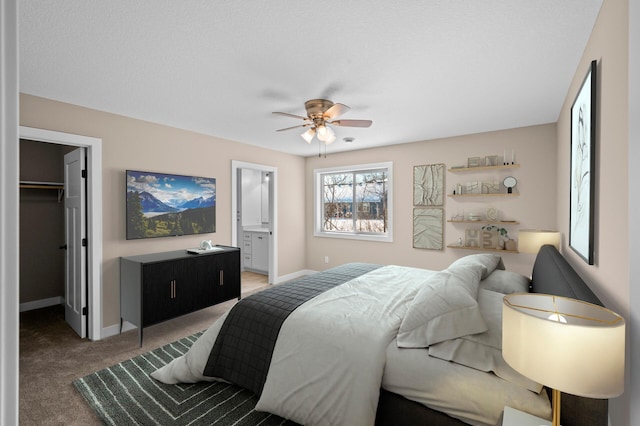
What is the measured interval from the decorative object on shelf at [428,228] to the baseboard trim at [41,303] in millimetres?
5267

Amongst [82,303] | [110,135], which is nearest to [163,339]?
[82,303]

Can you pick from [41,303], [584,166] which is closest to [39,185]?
[41,303]

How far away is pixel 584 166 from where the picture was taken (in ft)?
6.29

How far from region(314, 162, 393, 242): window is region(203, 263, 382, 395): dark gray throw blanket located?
3.13 m

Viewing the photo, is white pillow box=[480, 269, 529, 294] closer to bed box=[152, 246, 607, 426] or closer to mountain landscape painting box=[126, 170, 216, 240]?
bed box=[152, 246, 607, 426]

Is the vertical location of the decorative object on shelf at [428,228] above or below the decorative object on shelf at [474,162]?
below

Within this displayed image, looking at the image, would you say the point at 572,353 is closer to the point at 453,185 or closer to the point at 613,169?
the point at 613,169

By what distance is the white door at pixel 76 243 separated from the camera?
3.34m

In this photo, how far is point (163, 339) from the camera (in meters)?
3.30

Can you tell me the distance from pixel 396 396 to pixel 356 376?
0.25m

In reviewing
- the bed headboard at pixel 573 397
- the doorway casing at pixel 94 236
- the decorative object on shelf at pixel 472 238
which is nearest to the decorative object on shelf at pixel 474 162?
the decorative object on shelf at pixel 472 238

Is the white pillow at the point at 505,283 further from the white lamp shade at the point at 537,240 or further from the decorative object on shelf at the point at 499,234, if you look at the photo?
the decorative object on shelf at the point at 499,234

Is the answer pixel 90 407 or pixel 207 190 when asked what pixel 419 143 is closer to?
pixel 207 190

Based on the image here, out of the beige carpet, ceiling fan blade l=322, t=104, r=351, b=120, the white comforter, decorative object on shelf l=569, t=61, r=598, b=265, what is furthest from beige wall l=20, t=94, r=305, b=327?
decorative object on shelf l=569, t=61, r=598, b=265
